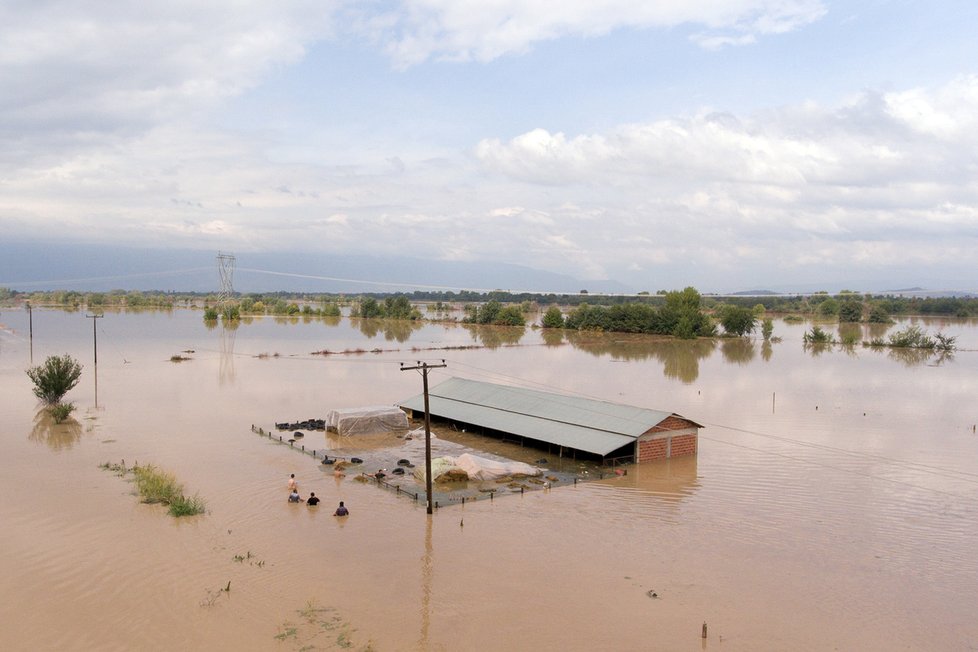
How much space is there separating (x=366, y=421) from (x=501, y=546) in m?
10.4

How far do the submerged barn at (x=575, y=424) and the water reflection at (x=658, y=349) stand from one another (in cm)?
1625

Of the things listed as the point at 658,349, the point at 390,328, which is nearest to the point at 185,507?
the point at 658,349

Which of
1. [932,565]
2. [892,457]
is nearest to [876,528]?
[932,565]

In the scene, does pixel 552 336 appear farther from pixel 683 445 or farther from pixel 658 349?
pixel 683 445

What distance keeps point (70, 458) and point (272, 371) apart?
18913mm

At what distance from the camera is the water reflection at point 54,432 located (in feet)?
68.0

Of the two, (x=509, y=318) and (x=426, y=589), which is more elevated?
(x=509, y=318)

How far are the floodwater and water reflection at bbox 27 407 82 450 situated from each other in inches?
4.9

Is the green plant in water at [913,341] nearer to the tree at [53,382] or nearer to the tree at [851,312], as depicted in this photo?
the tree at [851,312]

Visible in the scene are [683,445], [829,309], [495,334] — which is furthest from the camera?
[829,309]

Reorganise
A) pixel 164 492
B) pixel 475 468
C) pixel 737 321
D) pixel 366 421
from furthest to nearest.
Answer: pixel 737 321
pixel 366 421
pixel 475 468
pixel 164 492

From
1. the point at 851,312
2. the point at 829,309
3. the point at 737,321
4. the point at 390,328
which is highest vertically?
the point at 829,309

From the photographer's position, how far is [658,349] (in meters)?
53.5

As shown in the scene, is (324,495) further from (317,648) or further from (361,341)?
(361,341)
